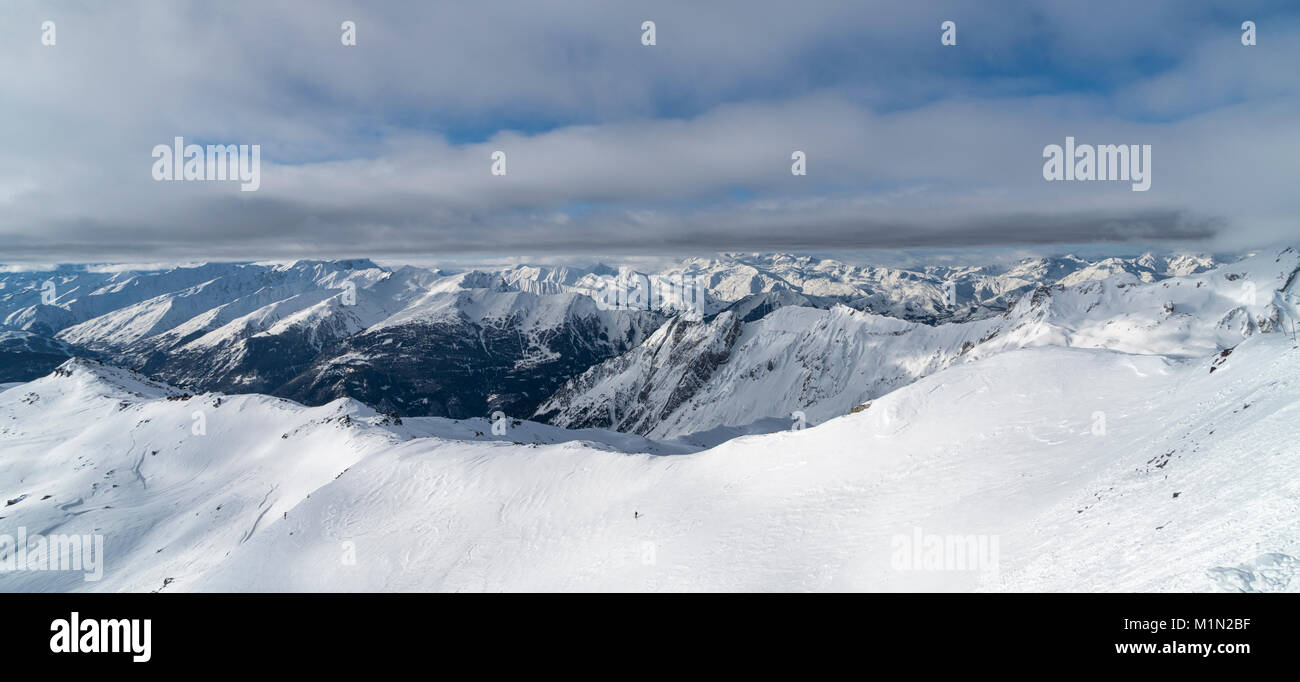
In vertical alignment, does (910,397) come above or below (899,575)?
above

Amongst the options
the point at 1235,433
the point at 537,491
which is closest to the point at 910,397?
the point at 1235,433

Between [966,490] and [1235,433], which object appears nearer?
[1235,433]
